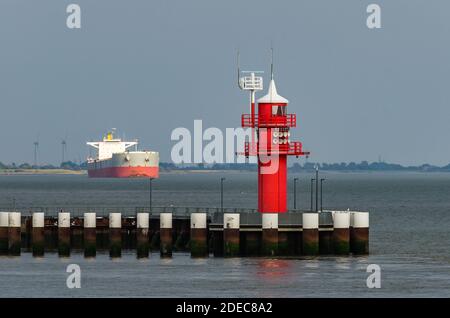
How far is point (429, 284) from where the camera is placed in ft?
200

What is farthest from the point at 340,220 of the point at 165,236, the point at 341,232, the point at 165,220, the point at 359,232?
the point at 165,236

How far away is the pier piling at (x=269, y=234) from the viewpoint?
6456 centimetres

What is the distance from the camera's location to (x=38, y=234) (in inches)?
2717

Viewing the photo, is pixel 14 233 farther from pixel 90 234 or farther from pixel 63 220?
pixel 90 234

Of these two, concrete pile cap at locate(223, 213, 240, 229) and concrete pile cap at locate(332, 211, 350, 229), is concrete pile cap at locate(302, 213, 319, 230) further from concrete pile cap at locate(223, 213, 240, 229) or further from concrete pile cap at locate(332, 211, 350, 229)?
concrete pile cap at locate(223, 213, 240, 229)

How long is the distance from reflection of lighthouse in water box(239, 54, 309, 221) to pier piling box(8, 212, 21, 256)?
11878mm

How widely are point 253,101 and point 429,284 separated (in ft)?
42.2

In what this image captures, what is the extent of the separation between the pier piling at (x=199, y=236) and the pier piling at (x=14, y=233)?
29.2 feet

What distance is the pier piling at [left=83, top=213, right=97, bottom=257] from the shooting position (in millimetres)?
68000

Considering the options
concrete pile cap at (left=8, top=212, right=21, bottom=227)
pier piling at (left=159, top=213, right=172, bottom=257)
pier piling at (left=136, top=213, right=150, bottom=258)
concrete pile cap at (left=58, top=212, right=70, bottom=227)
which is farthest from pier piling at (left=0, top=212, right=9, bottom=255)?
pier piling at (left=159, top=213, right=172, bottom=257)

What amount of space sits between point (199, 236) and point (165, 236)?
2202mm

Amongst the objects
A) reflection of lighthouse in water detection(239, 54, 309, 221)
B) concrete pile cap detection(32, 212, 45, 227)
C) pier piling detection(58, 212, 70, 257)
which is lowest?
pier piling detection(58, 212, 70, 257)
